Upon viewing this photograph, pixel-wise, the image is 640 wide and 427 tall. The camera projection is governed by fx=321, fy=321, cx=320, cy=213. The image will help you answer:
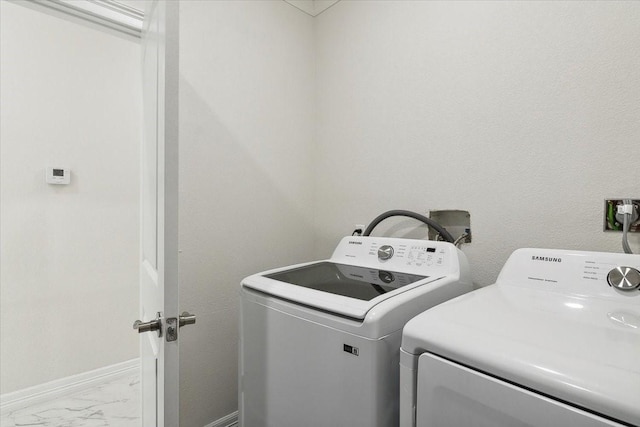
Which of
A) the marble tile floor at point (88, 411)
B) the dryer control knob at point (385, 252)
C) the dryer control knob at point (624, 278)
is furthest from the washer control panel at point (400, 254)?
the marble tile floor at point (88, 411)

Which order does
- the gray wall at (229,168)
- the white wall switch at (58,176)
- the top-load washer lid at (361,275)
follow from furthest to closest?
the white wall switch at (58,176) → the gray wall at (229,168) → the top-load washer lid at (361,275)

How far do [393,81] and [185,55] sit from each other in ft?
3.37

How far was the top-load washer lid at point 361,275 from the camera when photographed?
0.98m

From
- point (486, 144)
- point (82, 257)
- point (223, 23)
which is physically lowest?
point (82, 257)

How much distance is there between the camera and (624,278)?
A: 88 cm

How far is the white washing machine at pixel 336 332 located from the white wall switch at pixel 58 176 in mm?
1865

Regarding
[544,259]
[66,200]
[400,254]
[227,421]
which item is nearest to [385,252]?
[400,254]

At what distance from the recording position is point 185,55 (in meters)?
1.51

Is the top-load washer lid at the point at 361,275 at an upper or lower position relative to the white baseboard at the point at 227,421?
upper

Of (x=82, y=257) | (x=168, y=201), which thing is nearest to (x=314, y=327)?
(x=168, y=201)

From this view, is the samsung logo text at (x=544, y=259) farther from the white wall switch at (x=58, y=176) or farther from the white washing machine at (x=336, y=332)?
the white wall switch at (x=58, y=176)

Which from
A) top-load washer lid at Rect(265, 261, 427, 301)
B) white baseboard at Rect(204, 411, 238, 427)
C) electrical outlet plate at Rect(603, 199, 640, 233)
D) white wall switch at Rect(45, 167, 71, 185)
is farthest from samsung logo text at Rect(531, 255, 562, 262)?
white wall switch at Rect(45, 167, 71, 185)

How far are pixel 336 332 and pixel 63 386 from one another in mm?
2396

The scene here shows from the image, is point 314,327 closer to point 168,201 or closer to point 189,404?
point 168,201
